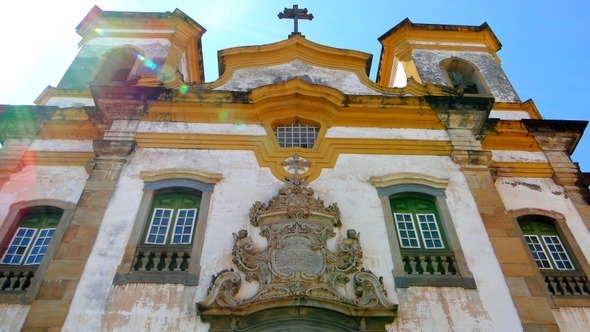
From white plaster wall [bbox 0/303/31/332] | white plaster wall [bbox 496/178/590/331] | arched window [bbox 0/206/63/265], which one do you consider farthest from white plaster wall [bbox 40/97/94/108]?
white plaster wall [bbox 496/178/590/331]

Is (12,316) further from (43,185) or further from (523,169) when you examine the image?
(523,169)

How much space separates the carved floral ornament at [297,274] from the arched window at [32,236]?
340 centimetres

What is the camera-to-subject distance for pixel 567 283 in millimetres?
8312

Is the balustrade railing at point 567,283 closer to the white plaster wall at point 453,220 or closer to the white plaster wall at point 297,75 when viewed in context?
the white plaster wall at point 453,220

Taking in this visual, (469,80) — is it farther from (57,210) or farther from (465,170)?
(57,210)

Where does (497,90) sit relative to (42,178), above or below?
above

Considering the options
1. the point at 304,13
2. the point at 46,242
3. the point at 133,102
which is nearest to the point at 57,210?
the point at 46,242

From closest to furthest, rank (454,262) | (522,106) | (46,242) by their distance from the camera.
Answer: (454,262)
(46,242)
(522,106)

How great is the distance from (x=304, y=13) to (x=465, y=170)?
6.60 meters

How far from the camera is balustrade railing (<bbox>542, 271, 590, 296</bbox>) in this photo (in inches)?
321

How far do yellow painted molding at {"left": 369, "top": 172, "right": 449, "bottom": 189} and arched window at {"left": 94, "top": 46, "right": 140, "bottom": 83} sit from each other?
747cm

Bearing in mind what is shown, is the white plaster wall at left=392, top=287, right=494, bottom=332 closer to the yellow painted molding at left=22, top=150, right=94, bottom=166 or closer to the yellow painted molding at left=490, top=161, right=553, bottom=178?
the yellow painted molding at left=490, top=161, right=553, bottom=178

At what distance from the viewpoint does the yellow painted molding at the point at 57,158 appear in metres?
10.1

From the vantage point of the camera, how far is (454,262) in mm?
7816
